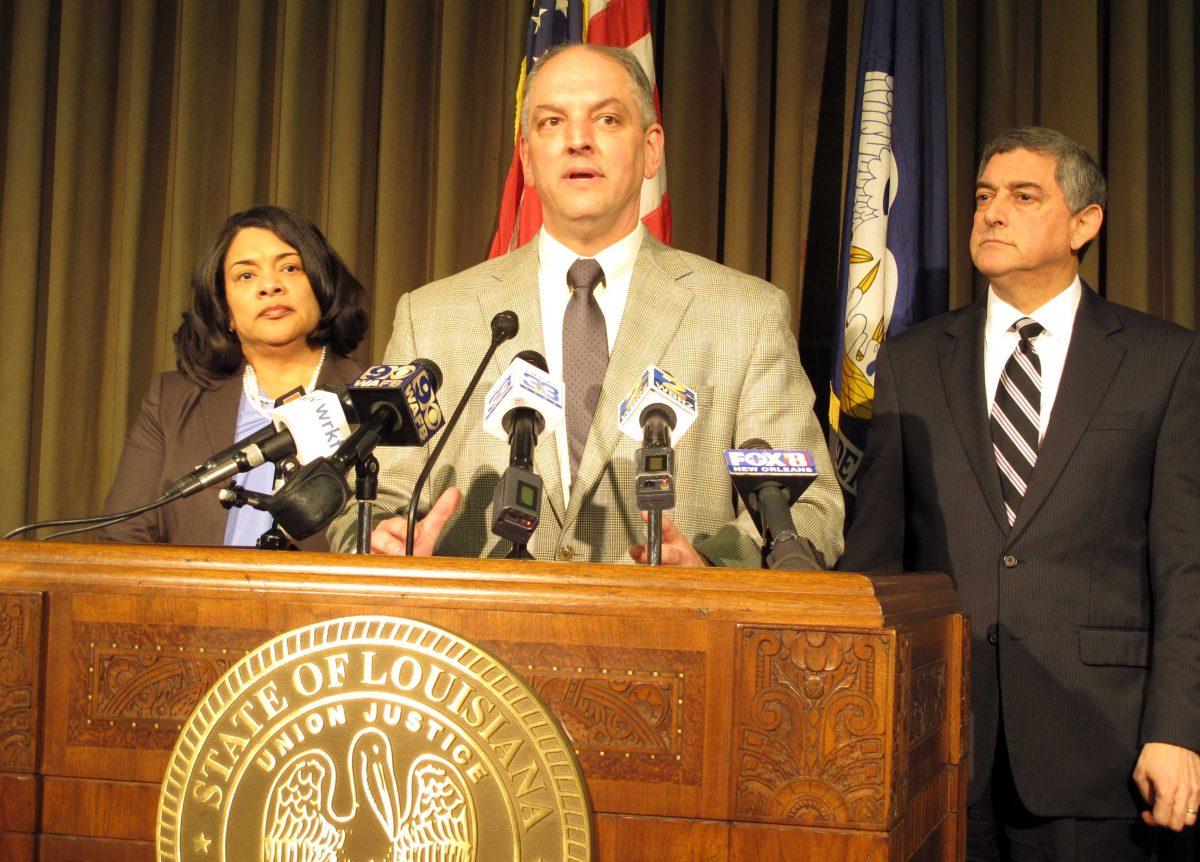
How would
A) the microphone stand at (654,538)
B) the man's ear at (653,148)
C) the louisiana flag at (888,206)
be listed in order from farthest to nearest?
1. the louisiana flag at (888,206)
2. the man's ear at (653,148)
3. the microphone stand at (654,538)

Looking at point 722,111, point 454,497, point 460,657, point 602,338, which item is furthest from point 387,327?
point 460,657

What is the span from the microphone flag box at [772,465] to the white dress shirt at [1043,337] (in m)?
1.15

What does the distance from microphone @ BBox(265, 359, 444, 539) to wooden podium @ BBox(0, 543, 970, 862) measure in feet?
0.19

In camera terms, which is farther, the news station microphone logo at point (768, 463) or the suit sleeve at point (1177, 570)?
the suit sleeve at point (1177, 570)

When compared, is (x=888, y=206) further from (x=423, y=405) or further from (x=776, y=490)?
(x=423, y=405)

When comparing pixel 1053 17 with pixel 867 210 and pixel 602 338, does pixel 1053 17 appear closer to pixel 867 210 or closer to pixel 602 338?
pixel 867 210

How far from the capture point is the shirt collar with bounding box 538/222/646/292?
202 cm

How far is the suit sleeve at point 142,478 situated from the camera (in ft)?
8.34

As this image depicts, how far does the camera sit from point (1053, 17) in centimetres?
322

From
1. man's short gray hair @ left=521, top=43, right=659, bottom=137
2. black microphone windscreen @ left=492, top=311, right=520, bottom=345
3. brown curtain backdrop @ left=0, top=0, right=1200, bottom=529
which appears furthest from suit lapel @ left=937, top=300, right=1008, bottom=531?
black microphone windscreen @ left=492, top=311, right=520, bottom=345

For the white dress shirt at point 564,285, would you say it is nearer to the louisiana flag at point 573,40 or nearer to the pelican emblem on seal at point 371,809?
the pelican emblem on seal at point 371,809

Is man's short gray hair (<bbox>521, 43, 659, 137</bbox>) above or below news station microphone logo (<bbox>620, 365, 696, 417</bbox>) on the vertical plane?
above

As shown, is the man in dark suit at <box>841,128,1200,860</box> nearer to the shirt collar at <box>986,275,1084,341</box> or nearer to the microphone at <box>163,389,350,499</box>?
the shirt collar at <box>986,275,1084,341</box>

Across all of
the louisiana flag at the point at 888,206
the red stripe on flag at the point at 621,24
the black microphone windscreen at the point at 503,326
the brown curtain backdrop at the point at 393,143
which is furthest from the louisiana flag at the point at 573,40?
the black microphone windscreen at the point at 503,326
